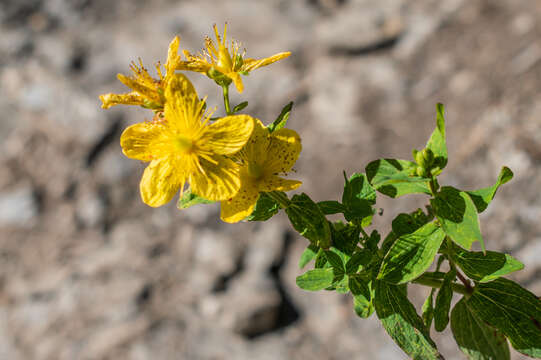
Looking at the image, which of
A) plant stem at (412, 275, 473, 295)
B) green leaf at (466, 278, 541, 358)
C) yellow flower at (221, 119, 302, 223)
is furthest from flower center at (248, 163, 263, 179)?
green leaf at (466, 278, 541, 358)

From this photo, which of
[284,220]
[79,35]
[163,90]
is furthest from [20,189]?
[163,90]

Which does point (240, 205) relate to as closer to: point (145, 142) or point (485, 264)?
point (145, 142)

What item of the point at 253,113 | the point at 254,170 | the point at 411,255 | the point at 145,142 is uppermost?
the point at 253,113

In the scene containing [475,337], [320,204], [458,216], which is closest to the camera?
[458,216]

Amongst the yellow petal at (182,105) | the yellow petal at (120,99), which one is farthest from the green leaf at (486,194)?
the yellow petal at (120,99)

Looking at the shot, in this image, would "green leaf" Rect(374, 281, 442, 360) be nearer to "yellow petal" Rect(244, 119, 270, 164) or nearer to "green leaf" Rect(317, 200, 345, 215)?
"green leaf" Rect(317, 200, 345, 215)

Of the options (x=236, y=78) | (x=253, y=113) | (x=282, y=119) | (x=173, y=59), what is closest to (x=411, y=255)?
(x=282, y=119)
